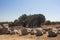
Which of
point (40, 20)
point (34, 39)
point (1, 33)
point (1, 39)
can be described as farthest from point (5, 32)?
point (40, 20)

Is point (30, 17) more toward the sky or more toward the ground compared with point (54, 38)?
more toward the sky

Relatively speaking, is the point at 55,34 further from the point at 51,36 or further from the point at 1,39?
the point at 1,39

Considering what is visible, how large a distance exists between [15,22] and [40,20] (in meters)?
14.5

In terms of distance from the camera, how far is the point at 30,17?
66.0 m

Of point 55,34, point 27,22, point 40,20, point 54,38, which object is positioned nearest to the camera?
point 54,38

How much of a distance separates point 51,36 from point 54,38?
3.48 feet

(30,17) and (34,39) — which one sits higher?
(30,17)

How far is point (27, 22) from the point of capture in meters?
66.6

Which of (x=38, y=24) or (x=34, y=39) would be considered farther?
(x=38, y=24)

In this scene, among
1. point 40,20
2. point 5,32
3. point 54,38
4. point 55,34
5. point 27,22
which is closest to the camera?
point 54,38

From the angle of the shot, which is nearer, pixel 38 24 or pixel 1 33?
pixel 1 33

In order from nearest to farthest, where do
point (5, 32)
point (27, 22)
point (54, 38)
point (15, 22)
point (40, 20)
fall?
point (54, 38) < point (5, 32) < point (40, 20) < point (27, 22) < point (15, 22)

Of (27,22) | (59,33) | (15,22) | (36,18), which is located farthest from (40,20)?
(59,33)

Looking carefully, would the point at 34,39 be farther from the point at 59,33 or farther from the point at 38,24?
the point at 38,24
